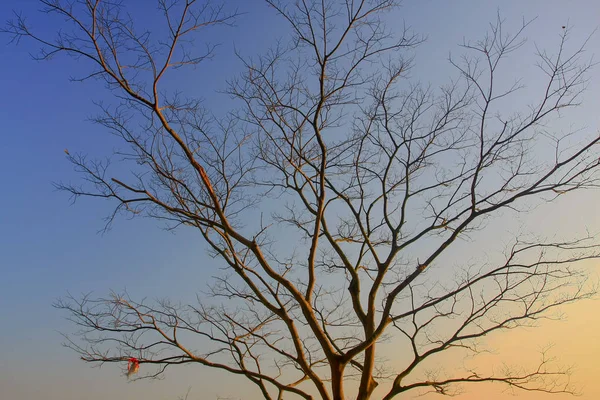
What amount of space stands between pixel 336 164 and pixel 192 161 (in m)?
2.57

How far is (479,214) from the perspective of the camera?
719 cm

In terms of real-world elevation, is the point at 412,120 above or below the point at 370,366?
above

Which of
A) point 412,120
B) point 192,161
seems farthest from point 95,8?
point 412,120

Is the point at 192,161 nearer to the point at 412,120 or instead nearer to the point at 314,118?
the point at 314,118

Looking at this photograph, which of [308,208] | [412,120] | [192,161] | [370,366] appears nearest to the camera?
[192,161]

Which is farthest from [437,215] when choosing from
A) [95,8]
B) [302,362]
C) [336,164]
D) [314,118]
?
[95,8]

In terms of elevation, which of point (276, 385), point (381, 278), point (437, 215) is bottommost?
point (276, 385)

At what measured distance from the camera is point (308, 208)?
8.65 metres

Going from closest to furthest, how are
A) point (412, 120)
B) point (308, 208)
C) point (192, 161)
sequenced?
point (192, 161) → point (412, 120) → point (308, 208)

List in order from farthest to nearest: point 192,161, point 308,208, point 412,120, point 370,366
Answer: point 308,208 → point 412,120 → point 370,366 → point 192,161

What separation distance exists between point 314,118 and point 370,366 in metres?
3.91

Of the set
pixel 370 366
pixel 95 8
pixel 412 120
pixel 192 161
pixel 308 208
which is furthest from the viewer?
pixel 308 208

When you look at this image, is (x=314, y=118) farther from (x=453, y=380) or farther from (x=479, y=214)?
(x=453, y=380)

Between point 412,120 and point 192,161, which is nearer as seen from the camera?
point 192,161
